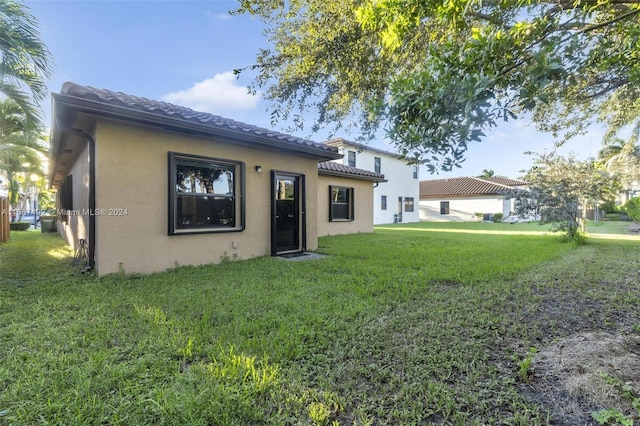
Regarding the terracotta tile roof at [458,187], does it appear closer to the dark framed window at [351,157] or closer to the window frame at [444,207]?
the window frame at [444,207]

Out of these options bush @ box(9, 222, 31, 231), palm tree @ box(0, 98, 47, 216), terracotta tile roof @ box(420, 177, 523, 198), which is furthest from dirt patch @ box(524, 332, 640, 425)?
terracotta tile roof @ box(420, 177, 523, 198)

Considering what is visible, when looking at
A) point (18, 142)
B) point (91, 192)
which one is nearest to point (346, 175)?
point (91, 192)

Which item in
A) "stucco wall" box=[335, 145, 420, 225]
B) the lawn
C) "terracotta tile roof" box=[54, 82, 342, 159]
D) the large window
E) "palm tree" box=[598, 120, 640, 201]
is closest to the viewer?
the lawn

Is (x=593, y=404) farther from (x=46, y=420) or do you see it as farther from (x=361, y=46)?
(x=361, y=46)

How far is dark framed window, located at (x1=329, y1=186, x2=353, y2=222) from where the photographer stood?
13.2m

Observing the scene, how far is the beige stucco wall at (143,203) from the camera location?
5.36 m

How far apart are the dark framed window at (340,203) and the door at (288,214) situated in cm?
461

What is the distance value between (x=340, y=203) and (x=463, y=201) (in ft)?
68.9

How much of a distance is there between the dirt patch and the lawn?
3.1 inches

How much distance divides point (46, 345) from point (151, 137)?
4.05 meters

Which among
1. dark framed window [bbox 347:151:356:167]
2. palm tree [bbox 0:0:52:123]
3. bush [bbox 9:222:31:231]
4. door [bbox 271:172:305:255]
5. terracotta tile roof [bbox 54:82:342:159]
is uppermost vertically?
dark framed window [bbox 347:151:356:167]

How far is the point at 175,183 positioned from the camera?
6094mm

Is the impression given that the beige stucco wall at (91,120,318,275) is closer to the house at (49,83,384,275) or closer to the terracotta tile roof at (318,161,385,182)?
the house at (49,83,384,275)

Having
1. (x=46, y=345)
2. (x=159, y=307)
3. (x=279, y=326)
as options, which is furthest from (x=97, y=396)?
(x=159, y=307)
